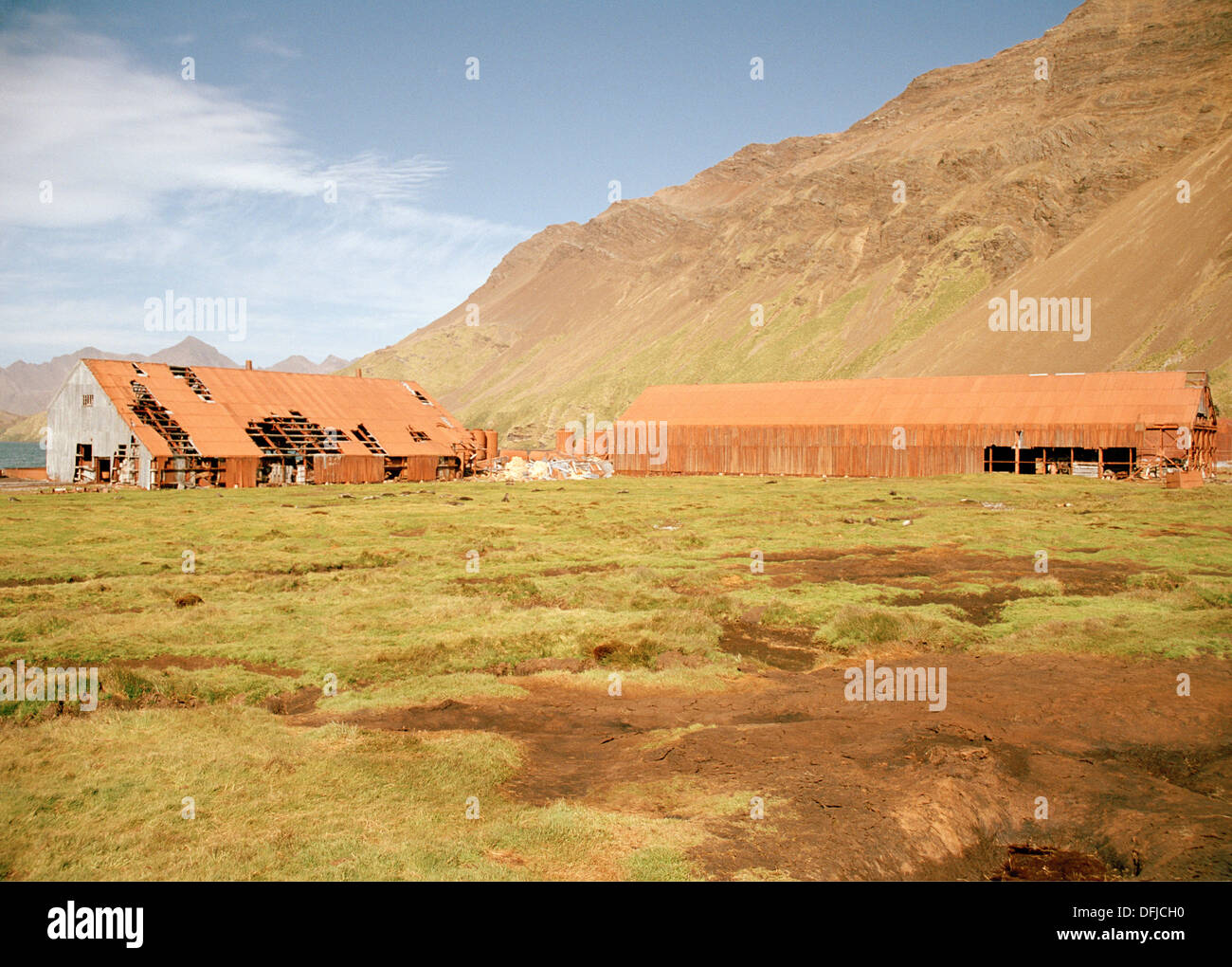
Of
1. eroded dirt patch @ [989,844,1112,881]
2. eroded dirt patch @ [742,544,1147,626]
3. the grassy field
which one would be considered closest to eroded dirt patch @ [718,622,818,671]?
the grassy field

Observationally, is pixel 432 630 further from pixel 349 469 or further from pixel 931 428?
pixel 931 428

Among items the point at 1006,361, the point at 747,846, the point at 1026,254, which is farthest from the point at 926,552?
the point at 1026,254

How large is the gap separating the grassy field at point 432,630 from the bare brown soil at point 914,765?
0.58 m

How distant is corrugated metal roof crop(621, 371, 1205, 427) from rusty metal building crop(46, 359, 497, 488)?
26.7 m

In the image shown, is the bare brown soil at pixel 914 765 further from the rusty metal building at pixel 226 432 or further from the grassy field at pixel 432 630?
the rusty metal building at pixel 226 432

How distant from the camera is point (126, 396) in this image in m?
61.8

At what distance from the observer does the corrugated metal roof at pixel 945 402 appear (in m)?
67.5

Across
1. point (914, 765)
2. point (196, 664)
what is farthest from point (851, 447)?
point (914, 765)

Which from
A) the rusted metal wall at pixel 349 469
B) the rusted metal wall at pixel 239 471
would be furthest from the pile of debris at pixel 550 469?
the rusted metal wall at pixel 239 471

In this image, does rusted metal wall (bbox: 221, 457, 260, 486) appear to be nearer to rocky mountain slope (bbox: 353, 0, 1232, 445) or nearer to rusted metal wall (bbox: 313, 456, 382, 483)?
rusted metal wall (bbox: 313, 456, 382, 483)

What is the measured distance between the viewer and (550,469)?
8069 cm

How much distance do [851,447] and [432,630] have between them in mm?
63907

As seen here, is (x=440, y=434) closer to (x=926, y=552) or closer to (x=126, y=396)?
(x=126, y=396)
